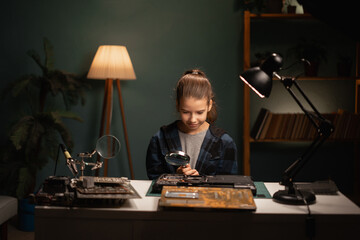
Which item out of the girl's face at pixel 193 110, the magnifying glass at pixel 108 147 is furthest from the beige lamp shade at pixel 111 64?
the magnifying glass at pixel 108 147

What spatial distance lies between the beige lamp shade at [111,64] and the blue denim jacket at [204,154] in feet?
4.39

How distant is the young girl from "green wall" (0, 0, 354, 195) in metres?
1.62

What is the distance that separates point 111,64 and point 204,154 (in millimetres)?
1567

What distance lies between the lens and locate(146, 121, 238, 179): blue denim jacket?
2.24 metres

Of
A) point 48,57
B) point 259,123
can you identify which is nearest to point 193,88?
point 259,123

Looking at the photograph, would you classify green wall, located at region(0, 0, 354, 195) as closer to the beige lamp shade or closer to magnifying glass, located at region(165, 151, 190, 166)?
the beige lamp shade

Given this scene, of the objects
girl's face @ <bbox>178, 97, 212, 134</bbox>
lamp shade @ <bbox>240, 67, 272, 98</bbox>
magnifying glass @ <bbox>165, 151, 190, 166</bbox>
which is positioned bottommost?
magnifying glass @ <bbox>165, 151, 190, 166</bbox>

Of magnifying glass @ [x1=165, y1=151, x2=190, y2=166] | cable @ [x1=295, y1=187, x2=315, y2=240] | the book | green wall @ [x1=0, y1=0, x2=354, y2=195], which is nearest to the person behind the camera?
cable @ [x1=295, y1=187, x2=315, y2=240]

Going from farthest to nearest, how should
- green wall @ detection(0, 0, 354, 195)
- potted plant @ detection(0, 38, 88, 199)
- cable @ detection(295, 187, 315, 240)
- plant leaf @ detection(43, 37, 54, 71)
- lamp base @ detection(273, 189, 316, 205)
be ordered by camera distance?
green wall @ detection(0, 0, 354, 195), plant leaf @ detection(43, 37, 54, 71), potted plant @ detection(0, 38, 88, 199), lamp base @ detection(273, 189, 316, 205), cable @ detection(295, 187, 315, 240)

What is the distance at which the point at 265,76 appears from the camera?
162 centimetres

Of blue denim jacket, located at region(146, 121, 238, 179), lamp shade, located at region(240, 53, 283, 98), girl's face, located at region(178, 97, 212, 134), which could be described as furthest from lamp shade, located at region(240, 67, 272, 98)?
blue denim jacket, located at region(146, 121, 238, 179)

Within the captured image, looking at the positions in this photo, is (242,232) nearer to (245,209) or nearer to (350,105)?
(245,209)

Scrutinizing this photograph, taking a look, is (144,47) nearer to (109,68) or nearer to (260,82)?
(109,68)

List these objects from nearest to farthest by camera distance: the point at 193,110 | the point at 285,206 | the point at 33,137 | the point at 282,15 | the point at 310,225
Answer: the point at 310,225, the point at 285,206, the point at 193,110, the point at 33,137, the point at 282,15
